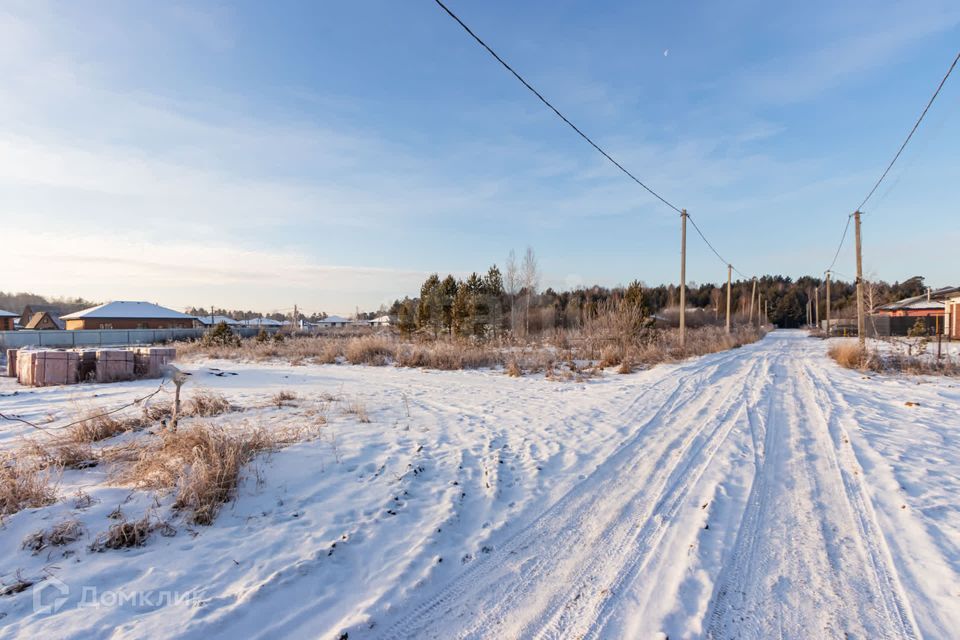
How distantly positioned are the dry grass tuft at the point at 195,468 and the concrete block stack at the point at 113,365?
10074 mm

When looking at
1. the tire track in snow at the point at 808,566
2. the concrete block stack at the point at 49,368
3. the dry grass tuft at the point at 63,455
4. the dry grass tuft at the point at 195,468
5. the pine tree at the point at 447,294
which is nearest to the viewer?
the tire track in snow at the point at 808,566

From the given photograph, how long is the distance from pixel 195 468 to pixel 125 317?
62114 millimetres

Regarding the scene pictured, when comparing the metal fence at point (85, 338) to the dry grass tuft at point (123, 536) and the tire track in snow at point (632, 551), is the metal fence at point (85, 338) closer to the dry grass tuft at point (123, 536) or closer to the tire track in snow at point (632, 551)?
the dry grass tuft at point (123, 536)

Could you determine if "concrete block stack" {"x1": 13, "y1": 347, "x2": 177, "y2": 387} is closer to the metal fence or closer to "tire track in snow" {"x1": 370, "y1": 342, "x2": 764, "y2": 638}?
"tire track in snow" {"x1": 370, "y1": 342, "x2": 764, "y2": 638}

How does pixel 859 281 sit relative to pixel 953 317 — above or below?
above

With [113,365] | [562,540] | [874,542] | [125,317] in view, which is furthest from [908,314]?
[125,317]

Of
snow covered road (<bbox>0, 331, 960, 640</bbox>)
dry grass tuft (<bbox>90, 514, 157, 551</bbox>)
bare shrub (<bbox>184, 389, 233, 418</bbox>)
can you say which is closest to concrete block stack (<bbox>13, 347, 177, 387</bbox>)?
bare shrub (<bbox>184, 389, 233, 418</bbox>)

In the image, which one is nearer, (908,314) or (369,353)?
(369,353)

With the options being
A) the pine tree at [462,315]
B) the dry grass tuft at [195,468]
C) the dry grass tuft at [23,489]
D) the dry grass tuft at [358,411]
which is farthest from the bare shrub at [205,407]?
the pine tree at [462,315]

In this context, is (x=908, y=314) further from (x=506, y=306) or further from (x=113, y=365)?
(x=113, y=365)

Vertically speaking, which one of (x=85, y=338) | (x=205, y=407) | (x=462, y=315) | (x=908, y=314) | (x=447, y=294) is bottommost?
(x=85, y=338)

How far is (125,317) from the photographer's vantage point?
165 feet

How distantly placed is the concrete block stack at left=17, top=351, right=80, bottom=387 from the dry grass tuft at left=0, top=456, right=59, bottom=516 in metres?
10.5

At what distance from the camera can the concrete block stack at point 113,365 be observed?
1157 cm
